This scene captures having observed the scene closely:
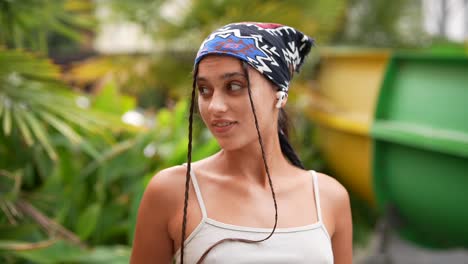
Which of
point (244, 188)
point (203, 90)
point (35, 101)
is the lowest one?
point (244, 188)

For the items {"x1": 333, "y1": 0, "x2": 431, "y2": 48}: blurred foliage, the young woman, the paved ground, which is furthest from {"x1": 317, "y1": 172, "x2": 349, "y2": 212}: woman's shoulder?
{"x1": 333, "y1": 0, "x2": 431, "y2": 48}: blurred foliage

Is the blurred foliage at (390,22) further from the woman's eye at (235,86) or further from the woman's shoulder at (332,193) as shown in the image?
the woman's eye at (235,86)

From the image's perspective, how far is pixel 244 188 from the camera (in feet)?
6.16

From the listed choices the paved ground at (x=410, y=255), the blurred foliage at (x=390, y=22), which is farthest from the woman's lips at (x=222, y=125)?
the blurred foliage at (x=390, y=22)

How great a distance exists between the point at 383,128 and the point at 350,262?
7.47ft

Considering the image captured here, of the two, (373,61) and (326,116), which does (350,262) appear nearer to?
(373,61)

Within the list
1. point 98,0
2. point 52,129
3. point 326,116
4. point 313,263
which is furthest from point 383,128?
point 98,0

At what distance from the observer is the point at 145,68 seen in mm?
5973

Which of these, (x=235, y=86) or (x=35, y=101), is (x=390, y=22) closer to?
(x=35, y=101)

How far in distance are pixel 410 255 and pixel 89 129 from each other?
223 centimetres

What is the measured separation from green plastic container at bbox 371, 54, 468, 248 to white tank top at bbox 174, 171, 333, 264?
189cm

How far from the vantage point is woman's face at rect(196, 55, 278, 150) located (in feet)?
5.61

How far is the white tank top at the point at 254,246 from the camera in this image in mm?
1734

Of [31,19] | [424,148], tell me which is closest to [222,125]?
[31,19]
